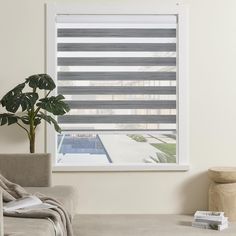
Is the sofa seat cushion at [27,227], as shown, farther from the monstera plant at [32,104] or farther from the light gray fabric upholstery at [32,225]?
the monstera plant at [32,104]

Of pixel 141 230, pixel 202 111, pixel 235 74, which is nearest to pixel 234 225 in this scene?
pixel 141 230

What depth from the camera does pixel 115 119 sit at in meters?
4.60

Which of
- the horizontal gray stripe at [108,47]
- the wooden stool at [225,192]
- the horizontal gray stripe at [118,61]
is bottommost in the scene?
the wooden stool at [225,192]

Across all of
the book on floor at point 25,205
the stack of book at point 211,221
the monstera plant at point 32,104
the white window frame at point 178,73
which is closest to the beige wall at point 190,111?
the white window frame at point 178,73

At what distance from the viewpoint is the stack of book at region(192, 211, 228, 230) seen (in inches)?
150

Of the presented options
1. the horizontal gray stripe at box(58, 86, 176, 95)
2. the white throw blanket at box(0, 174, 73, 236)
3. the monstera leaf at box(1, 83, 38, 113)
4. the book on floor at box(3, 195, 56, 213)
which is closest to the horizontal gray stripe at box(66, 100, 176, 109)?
the horizontal gray stripe at box(58, 86, 176, 95)

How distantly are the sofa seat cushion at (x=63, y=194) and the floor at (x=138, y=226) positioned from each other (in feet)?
1.24

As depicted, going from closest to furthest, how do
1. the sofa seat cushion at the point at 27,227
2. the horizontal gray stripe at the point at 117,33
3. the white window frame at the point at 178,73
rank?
the sofa seat cushion at the point at 27,227 < the white window frame at the point at 178,73 < the horizontal gray stripe at the point at 117,33

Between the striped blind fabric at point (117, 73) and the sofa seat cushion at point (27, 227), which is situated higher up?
the striped blind fabric at point (117, 73)

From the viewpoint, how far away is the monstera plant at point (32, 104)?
393cm

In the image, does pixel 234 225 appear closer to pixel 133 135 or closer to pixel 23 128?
pixel 133 135

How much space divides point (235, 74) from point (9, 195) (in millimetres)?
2610

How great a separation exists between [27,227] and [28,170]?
4.34 ft

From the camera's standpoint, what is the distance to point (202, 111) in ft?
14.8
